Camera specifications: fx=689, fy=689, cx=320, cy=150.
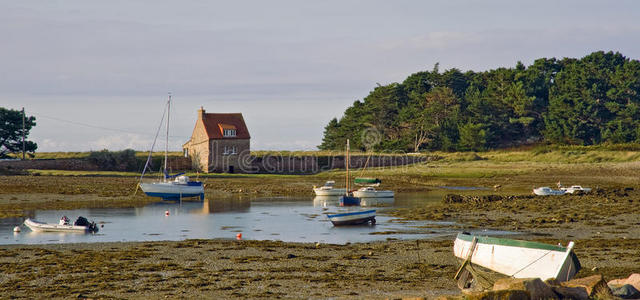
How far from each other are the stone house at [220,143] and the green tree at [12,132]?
63.6 feet

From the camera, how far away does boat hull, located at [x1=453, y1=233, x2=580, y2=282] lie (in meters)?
16.9

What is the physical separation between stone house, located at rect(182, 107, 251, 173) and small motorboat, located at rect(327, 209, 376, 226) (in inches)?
1708

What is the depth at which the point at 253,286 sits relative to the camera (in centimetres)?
1852

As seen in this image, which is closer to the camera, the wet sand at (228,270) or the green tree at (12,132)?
the wet sand at (228,270)

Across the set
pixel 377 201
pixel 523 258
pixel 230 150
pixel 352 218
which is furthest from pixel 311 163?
pixel 523 258

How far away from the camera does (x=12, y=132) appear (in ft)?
257

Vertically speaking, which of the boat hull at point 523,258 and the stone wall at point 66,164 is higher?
the stone wall at point 66,164

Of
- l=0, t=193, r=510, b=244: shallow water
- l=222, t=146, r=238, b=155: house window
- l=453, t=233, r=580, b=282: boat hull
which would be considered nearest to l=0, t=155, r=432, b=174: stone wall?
l=222, t=146, r=238, b=155: house window

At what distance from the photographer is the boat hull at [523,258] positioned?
16906 mm

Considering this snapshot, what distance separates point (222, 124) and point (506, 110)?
149 feet

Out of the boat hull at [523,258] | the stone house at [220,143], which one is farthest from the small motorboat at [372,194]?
the boat hull at [523,258]

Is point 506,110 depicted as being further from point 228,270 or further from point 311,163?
point 228,270

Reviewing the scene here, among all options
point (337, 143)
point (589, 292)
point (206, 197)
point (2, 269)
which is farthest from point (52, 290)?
point (337, 143)

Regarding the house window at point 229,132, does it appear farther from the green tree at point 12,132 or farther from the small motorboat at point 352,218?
the small motorboat at point 352,218
